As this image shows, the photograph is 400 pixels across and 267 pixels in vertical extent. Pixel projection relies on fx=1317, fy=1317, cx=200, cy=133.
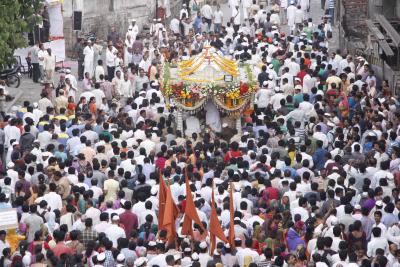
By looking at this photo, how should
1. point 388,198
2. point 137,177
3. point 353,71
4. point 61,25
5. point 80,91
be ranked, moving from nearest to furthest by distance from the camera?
1. point 388,198
2. point 137,177
3. point 353,71
4. point 80,91
5. point 61,25

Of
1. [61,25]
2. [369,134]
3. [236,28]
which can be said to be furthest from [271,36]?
[369,134]

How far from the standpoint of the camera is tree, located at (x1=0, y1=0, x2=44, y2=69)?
2702 cm

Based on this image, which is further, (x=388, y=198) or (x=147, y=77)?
(x=147, y=77)

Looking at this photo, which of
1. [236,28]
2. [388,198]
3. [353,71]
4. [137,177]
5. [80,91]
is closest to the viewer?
[388,198]

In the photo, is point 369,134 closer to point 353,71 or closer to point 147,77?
point 353,71

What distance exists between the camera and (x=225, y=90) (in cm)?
2670

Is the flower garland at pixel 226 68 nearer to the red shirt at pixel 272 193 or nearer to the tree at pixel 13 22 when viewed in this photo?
the tree at pixel 13 22

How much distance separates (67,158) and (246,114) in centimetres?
530

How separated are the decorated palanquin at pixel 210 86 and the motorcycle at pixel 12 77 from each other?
19.0 ft

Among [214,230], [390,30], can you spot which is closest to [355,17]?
[390,30]

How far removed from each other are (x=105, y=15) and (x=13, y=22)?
11.8m

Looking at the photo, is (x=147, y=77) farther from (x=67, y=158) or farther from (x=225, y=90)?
(x=67, y=158)

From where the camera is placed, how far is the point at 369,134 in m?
24.2

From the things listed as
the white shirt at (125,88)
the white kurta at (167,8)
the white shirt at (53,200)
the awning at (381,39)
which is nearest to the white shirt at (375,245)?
the white shirt at (53,200)
